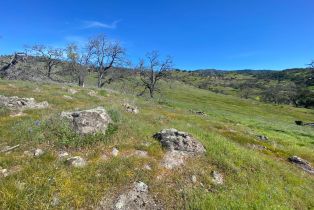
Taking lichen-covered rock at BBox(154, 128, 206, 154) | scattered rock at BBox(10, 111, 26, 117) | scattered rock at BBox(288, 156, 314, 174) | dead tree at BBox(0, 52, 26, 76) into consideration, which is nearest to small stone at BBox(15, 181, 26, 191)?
lichen-covered rock at BBox(154, 128, 206, 154)

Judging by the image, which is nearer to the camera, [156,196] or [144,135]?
[156,196]

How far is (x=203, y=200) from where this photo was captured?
8664mm

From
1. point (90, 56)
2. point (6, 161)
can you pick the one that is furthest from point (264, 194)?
point (90, 56)

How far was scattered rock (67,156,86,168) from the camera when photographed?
31.1ft

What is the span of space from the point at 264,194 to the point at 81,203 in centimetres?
592

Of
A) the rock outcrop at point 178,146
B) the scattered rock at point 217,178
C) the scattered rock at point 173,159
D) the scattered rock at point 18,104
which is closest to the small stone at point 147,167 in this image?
the scattered rock at point 173,159

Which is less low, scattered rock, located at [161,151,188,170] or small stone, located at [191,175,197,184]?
scattered rock, located at [161,151,188,170]

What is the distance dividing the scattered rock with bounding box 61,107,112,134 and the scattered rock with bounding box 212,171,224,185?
194 inches

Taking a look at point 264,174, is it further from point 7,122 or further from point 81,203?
point 7,122

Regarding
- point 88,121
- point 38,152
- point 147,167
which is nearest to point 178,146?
point 147,167

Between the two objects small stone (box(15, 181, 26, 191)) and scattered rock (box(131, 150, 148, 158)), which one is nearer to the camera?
small stone (box(15, 181, 26, 191))

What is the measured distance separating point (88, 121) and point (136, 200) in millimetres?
4837

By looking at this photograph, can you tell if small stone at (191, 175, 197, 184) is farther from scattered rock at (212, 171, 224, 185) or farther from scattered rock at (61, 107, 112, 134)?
scattered rock at (61, 107, 112, 134)

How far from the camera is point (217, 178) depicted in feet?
33.2
